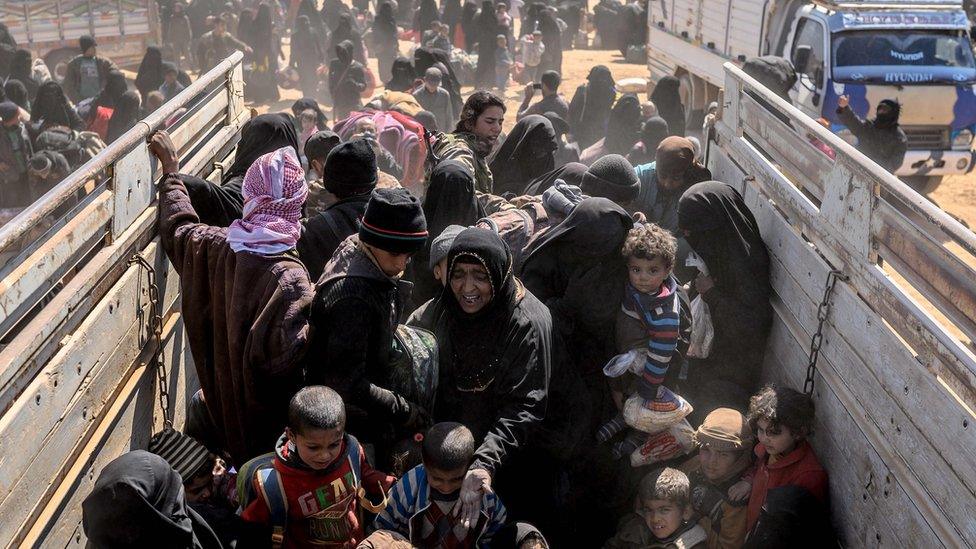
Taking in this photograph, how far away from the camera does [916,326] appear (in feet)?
8.82

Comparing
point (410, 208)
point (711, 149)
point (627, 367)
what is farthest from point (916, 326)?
point (711, 149)

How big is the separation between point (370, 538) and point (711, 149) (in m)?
3.56

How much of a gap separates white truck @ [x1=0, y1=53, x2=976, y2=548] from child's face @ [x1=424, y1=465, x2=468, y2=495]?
960mm

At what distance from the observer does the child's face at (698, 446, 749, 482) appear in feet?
12.1

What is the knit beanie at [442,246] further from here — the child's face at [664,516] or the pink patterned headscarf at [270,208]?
the child's face at [664,516]

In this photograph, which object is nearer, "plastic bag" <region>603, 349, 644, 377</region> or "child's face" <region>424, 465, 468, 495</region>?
"child's face" <region>424, 465, 468, 495</region>

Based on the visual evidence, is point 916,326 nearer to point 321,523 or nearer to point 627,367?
point 627,367

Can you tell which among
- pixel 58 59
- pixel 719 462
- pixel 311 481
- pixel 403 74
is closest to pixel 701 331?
pixel 719 462

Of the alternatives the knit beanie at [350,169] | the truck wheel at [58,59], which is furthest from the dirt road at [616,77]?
the knit beanie at [350,169]

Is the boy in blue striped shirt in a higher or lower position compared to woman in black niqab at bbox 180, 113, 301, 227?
lower

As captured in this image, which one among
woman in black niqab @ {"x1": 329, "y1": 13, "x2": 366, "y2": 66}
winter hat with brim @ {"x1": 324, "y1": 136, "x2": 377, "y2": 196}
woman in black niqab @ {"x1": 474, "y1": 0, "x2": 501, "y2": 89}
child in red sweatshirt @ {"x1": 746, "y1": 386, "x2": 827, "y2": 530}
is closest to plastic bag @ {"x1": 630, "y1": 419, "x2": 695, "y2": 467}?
child in red sweatshirt @ {"x1": 746, "y1": 386, "x2": 827, "y2": 530}

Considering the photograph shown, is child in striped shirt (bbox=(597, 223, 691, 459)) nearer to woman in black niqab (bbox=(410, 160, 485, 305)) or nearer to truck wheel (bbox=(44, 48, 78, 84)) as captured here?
woman in black niqab (bbox=(410, 160, 485, 305))

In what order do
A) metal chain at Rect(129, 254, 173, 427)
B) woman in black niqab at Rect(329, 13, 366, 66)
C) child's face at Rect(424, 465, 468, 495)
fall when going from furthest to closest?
woman in black niqab at Rect(329, 13, 366, 66) < metal chain at Rect(129, 254, 173, 427) < child's face at Rect(424, 465, 468, 495)

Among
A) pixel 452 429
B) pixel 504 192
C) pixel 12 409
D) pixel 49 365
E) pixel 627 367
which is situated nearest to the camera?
pixel 12 409
